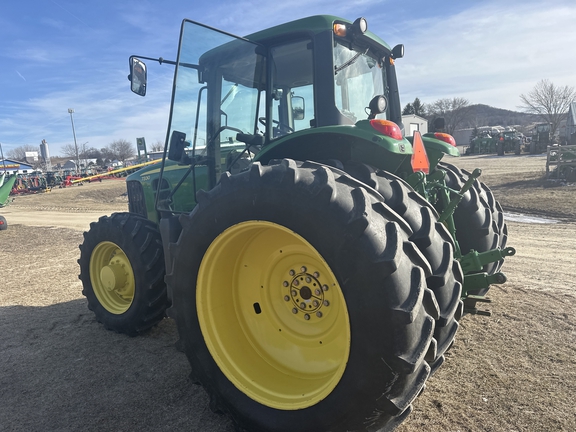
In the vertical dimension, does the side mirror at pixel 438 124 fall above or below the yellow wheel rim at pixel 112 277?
above

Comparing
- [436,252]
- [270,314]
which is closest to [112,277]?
[270,314]

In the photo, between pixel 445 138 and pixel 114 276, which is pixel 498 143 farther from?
pixel 114 276

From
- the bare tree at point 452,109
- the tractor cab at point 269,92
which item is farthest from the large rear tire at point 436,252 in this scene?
the bare tree at point 452,109

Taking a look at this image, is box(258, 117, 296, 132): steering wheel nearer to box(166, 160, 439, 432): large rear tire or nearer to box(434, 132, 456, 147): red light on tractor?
box(166, 160, 439, 432): large rear tire

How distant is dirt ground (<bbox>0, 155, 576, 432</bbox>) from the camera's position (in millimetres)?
2672

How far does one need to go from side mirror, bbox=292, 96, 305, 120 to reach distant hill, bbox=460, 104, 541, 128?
378ft

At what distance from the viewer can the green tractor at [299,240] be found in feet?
6.52

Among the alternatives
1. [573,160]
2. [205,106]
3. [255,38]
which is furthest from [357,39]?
[573,160]

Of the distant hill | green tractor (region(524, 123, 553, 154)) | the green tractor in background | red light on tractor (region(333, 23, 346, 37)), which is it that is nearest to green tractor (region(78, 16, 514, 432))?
red light on tractor (region(333, 23, 346, 37))

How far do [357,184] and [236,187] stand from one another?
27.3 inches

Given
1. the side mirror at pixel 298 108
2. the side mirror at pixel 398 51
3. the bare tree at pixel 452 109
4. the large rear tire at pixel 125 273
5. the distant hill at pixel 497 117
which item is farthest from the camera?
the distant hill at pixel 497 117

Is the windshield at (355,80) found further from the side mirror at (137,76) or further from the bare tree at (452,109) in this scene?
the bare tree at (452,109)

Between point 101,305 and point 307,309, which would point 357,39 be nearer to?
point 307,309

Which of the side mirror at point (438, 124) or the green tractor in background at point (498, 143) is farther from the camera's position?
the green tractor in background at point (498, 143)
